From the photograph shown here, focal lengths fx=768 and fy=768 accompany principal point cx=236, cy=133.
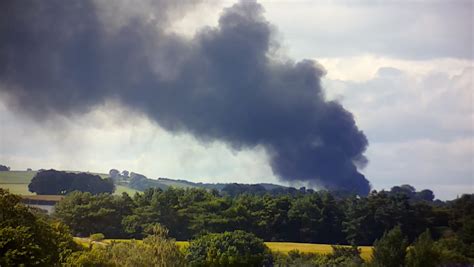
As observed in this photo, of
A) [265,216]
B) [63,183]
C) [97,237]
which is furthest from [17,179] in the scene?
[97,237]

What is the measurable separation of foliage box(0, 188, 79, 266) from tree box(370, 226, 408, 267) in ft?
44.7

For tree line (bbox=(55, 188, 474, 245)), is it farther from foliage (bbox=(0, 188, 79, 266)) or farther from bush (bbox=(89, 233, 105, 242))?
foliage (bbox=(0, 188, 79, 266))

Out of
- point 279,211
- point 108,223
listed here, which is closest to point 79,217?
point 108,223

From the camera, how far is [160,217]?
179 ft

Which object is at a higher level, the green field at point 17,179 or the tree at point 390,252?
the green field at point 17,179

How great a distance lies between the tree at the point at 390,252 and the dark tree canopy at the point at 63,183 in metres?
56.3

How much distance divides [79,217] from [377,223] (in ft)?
71.4

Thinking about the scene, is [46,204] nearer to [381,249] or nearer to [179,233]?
[179,233]

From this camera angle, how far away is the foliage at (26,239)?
2597 cm

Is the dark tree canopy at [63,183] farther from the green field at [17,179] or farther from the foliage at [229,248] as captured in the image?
the foliage at [229,248]

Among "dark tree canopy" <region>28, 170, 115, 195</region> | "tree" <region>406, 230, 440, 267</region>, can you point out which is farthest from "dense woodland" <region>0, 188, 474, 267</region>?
"dark tree canopy" <region>28, 170, 115, 195</region>

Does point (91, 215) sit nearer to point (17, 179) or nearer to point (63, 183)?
point (63, 183)

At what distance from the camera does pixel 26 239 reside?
87.7ft

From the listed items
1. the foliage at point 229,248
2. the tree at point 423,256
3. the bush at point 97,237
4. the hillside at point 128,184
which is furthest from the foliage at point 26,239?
the hillside at point 128,184
